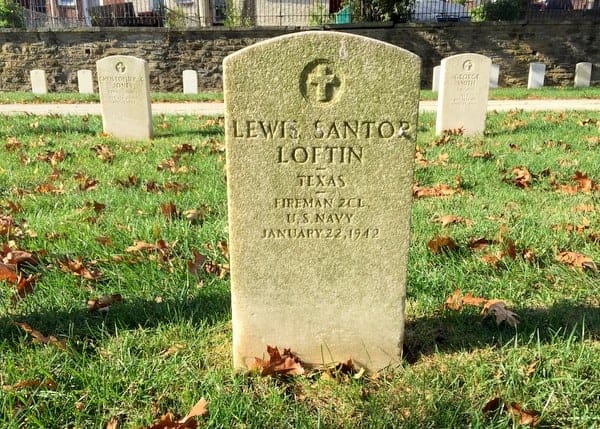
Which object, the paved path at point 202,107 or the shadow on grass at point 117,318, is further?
the paved path at point 202,107

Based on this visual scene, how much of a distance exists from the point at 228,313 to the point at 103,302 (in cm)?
66

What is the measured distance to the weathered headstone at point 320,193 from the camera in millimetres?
2000

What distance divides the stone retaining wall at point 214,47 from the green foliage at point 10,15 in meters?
3.36

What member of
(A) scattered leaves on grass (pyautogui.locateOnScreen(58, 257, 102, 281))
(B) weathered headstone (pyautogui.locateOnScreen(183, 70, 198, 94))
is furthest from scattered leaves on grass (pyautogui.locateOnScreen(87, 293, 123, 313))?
(B) weathered headstone (pyautogui.locateOnScreen(183, 70, 198, 94))

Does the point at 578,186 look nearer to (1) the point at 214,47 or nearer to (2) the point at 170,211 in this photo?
(2) the point at 170,211

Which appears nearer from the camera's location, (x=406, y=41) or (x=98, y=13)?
(x=406, y=41)

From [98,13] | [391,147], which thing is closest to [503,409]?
[391,147]

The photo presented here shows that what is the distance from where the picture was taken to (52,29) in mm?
17031

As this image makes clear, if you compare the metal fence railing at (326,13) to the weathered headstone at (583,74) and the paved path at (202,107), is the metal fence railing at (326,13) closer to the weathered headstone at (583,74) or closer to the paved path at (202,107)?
the weathered headstone at (583,74)

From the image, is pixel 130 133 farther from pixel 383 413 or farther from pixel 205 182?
pixel 383 413

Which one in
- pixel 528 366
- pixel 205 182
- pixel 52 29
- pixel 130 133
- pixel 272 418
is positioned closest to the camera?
pixel 272 418

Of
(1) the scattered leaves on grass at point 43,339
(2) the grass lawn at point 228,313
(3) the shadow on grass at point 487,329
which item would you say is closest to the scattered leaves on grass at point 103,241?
(2) the grass lawn at point 228,313

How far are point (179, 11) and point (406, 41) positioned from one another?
8.48 metres

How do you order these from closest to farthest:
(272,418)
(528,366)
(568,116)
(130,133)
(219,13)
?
(272,418) → (528,366) → (130,133) → (568,116) → (219,13)
